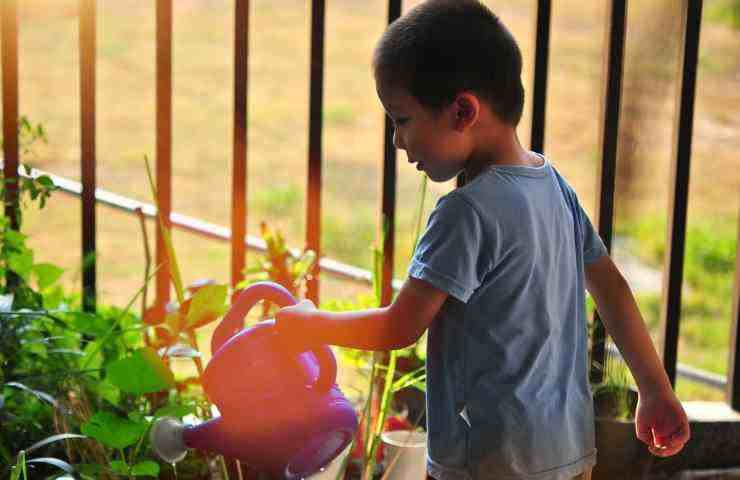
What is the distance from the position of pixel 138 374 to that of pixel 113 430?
4.0 inches

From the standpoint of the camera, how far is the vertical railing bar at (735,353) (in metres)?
Result: 2.33

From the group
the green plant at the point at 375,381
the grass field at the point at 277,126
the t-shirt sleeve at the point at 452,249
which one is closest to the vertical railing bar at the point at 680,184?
the green plant at the point at 375,381

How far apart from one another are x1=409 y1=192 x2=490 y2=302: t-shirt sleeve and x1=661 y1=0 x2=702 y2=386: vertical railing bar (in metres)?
1.17

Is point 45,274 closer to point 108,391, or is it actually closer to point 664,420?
point 108,391

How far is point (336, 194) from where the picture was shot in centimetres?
509

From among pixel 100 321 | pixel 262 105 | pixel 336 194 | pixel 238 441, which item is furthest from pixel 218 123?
pixel 238 441

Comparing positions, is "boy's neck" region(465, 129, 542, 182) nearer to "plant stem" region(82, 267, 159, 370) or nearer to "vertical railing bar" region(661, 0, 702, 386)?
"plant stem" region(82, 267, 159, 370)

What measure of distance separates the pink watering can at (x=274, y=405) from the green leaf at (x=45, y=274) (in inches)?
31.5

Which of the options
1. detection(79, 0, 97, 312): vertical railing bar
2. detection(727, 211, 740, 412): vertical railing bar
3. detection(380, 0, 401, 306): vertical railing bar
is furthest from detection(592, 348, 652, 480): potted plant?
detection(79, 0, 97, 312): vertical railing bar

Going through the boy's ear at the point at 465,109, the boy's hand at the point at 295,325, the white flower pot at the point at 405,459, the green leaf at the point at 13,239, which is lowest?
the white flower pot at the point at 405,459

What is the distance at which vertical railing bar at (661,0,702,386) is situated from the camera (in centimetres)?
228

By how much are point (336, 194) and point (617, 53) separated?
2.92 m

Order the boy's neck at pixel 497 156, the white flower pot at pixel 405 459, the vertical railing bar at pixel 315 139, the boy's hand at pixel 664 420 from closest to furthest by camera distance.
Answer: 1. the boy's neck at pixel 497 156
2. the boy's hand at pixel 664 420
3. the white flower pot at pixel 405 459
4. the vertical railing bar at pixel 315 139

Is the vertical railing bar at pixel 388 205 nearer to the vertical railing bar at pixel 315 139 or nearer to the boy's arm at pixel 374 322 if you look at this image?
the vertical railing bar at pixel 315 139
